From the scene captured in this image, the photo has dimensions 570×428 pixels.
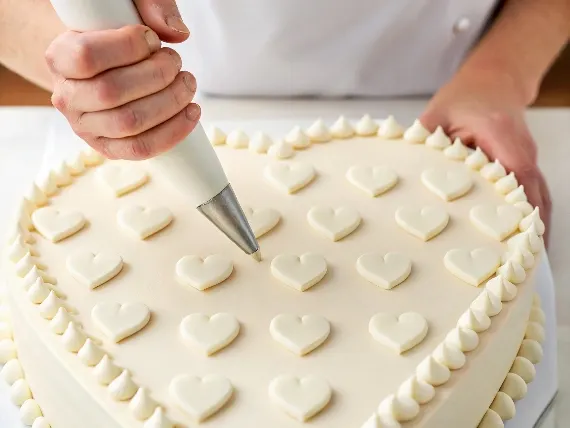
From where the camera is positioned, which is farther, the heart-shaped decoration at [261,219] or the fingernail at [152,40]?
the heart-shaped decoration at [261,219]

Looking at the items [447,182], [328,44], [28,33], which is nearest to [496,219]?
[447,182]

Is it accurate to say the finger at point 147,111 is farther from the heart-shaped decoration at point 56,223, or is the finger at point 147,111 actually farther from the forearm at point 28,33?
the forearm at point 28,33

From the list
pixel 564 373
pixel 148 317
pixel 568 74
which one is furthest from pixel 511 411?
pixel 568 74

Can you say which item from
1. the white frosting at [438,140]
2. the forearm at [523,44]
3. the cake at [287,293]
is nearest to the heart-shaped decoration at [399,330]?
the cake at [287,293]

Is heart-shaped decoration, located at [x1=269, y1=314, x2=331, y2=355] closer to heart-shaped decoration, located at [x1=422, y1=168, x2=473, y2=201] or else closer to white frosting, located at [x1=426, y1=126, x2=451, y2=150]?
heart-shaped decoration, located at [x1=422, y1=168, x2=473, y2=201]

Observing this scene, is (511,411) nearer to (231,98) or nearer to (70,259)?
(70,259)

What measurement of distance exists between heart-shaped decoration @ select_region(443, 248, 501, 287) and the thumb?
1.61 ft

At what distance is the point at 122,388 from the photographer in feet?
3.20

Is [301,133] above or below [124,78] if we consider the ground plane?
below

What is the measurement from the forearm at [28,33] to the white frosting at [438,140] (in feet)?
2.19

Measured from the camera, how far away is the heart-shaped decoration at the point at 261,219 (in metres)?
1.21

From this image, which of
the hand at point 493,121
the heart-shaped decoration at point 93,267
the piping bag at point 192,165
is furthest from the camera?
the hand at point 493,121

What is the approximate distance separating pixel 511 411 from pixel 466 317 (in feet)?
0.58

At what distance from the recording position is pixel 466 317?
1.07 meters
